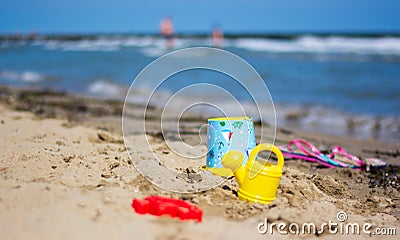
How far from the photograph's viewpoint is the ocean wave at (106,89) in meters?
10.3

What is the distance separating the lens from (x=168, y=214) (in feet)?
8.57

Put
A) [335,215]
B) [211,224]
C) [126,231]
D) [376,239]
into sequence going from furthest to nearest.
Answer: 1. [335,215]
2. [376,239]
3. [211,224]
4. [126,231]

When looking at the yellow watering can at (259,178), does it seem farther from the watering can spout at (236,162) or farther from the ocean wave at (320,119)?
the ocean wave at (320,119)

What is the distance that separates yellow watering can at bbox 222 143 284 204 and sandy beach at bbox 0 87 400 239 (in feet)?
0.25

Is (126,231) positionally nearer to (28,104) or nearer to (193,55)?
(28,104)

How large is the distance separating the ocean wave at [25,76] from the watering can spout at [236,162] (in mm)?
10833

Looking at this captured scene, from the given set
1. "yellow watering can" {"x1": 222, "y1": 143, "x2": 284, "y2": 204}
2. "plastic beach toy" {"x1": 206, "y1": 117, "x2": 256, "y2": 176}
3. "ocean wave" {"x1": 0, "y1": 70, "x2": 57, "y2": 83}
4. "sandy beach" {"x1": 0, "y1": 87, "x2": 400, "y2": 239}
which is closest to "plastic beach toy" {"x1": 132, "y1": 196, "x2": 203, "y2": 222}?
"sandy beach" {"x1": 0, "y1": 87, "x2": 400, "y2": 239}

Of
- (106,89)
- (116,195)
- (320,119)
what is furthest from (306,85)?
(116,195)

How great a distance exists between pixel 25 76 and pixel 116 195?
12146mm

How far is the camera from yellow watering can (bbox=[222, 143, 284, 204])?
294cm

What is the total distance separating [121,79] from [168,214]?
9910 mm

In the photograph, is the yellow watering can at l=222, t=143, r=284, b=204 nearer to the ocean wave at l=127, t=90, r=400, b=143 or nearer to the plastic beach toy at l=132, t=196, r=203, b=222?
the plastic beach toy at l=132, t=196, r=203, b=222

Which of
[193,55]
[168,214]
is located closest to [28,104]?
[168,214]

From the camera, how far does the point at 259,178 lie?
116 inches
